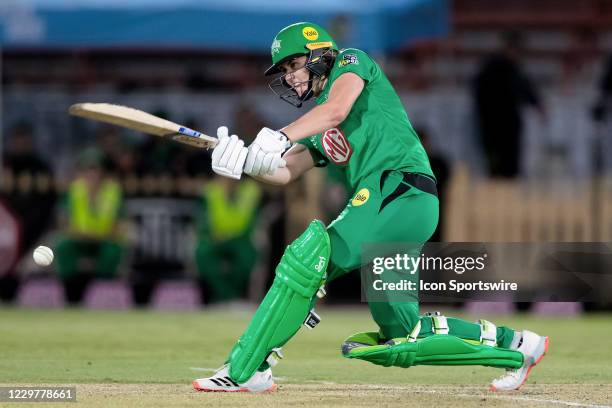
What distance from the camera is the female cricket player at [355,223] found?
715 cm

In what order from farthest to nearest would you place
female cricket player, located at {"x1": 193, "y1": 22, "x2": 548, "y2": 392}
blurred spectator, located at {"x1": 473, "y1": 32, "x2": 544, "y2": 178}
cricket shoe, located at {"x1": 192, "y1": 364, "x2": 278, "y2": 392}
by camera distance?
blurred spectator, located at {"x1": 473, "y1": 32, "x2": 544, "y2": 178} → cricket shoe, located at {"x1": 192, "y1": 364, "x2": 278, "y2": 392} → female cricket player, located at {"x1": 193, "y1": 22, "x2": 548, "y2": 392}

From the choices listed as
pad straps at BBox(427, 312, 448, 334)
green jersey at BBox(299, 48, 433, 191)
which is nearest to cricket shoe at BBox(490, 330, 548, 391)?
pad straps at BBox(427, 312, 448, 334)

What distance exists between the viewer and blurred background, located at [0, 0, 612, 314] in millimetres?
14945

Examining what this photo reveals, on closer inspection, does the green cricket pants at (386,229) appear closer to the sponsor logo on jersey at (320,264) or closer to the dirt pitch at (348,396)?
the sponsor logo on jersey at (320,264)

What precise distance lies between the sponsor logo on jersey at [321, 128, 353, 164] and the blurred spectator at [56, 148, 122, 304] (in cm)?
847

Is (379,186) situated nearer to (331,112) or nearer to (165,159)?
(331,112)

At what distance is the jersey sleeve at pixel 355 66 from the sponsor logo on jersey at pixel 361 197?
1.97 feet

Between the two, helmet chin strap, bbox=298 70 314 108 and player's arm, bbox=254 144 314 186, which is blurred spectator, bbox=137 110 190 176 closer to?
player's arm, bbox=254 144 314 186

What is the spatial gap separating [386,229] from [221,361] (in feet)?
9.19

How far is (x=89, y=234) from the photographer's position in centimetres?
1583

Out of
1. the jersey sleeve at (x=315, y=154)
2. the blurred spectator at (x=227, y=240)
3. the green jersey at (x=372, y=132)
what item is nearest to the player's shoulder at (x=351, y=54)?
the green jersey at (x=372, y=132)

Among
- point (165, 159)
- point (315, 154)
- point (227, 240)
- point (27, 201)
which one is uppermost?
point (315, 154)

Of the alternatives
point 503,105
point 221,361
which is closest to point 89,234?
point 503,105

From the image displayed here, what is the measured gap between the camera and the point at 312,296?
726 cm
